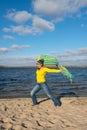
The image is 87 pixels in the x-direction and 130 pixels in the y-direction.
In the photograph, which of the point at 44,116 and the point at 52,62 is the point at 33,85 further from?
the point at 44,116

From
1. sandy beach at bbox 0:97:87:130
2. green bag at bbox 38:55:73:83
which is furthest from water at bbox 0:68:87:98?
sandy beach at bbox 0:97:87:130

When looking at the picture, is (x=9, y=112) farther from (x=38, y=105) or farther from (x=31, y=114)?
(x=38, y=105)

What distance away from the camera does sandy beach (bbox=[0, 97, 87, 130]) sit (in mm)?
7949

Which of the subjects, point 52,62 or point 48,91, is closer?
point 48,91

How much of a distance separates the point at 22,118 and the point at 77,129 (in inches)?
99.5

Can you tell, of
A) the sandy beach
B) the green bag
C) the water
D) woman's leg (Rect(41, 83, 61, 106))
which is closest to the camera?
the sandy beach

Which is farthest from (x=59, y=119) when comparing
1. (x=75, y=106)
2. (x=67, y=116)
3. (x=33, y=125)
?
(x=75, y=106)

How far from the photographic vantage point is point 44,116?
9.39m

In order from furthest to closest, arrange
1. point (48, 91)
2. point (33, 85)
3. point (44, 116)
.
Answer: point (33, 85)
point (48, 91)
point (44, 116)

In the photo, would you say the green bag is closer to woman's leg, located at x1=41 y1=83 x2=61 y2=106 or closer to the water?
woman's leg, located at x1=41 y1=83 x2=61 y2=106

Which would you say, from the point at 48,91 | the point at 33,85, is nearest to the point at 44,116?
the point at 48,91

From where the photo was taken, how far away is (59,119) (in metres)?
8.89

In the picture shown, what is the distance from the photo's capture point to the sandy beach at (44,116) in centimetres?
795

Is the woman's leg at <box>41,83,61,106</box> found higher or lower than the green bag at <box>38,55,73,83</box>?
lower
